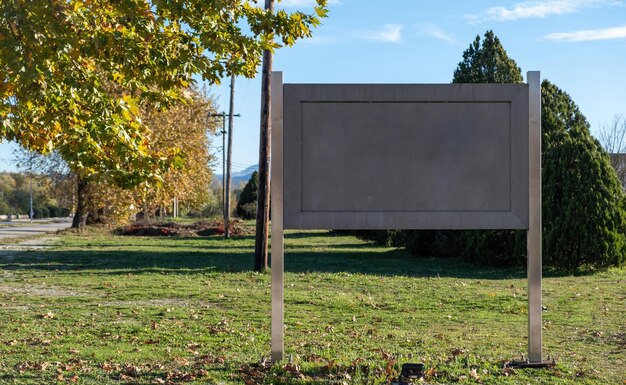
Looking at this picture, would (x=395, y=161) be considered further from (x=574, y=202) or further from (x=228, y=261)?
(x=228, y=261)

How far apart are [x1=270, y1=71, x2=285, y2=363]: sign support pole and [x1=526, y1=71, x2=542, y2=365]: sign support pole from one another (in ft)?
8.02

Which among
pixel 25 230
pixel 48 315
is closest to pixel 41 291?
pixel 48 315

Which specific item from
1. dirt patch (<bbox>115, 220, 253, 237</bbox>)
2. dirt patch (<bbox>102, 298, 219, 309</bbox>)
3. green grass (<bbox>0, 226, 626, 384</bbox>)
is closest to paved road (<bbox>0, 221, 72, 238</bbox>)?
dirt patch (<bbox>115, 220, 253, 237</bbox>)

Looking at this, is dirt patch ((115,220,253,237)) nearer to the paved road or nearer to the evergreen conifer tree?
the paved road

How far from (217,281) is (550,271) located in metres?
8.29

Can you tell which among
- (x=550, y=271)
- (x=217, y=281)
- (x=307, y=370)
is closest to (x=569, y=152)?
(x=550, y=271)

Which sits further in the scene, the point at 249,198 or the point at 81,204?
the point at 249,198

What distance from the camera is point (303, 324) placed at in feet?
35.7

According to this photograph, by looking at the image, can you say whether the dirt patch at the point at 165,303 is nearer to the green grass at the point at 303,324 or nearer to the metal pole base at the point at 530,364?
the green grass at the point at 303,324

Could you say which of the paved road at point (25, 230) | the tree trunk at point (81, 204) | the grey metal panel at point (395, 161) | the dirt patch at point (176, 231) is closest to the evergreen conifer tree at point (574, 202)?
the grey metal panel at point (395, 161)

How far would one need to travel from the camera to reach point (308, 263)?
21.6m

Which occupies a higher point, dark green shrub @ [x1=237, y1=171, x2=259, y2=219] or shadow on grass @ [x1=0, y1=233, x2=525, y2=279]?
dark green shrub @ [x1=237, y1=171, x2=259, y2=219]

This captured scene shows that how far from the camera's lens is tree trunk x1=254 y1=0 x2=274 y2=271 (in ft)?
60.1

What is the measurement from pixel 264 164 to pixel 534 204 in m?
11.4
